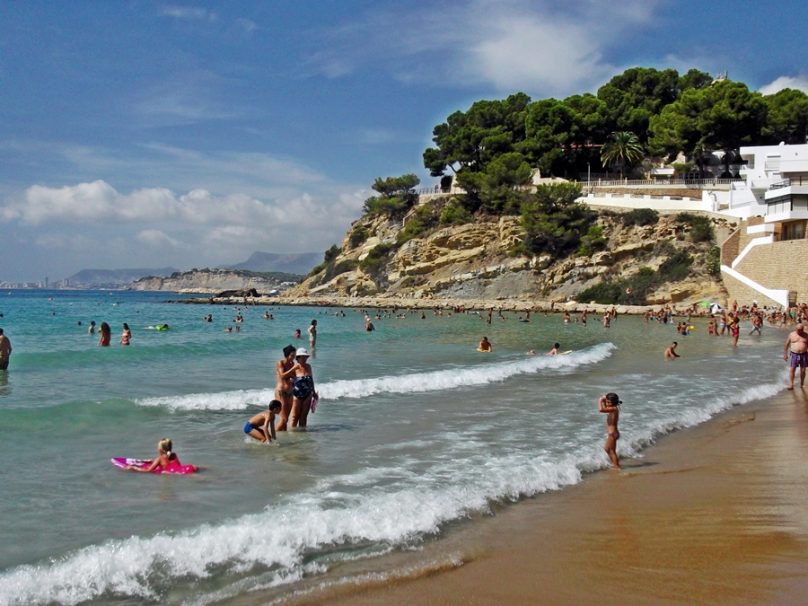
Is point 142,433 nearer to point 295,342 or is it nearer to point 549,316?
point 295,342

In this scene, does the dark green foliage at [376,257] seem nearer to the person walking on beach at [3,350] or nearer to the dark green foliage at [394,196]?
the dark green foliage at [394,196]

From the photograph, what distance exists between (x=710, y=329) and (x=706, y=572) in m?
30.2

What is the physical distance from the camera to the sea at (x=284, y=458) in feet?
17.3

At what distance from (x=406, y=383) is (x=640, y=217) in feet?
146

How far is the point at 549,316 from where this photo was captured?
48.3 m

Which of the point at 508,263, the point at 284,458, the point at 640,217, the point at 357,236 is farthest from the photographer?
the point at 357,236

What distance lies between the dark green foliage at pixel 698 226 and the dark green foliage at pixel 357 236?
34.8m

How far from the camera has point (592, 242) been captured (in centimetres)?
5594

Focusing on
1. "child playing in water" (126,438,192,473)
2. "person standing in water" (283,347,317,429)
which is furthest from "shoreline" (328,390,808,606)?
"person standing in water" (283,347,317,429)

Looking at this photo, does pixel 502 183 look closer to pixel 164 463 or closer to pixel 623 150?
pixel 623 150

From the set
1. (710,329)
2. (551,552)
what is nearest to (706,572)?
(551,552)

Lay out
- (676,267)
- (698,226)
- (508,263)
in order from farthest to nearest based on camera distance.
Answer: (508,263), (698,226), (676,267)

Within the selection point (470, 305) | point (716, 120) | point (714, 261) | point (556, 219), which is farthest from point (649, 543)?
point (716, 120)

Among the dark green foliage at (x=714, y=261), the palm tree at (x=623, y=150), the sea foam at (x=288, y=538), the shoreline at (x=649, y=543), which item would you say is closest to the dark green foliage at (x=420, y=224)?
the palm tree at (x=623, y=150)
